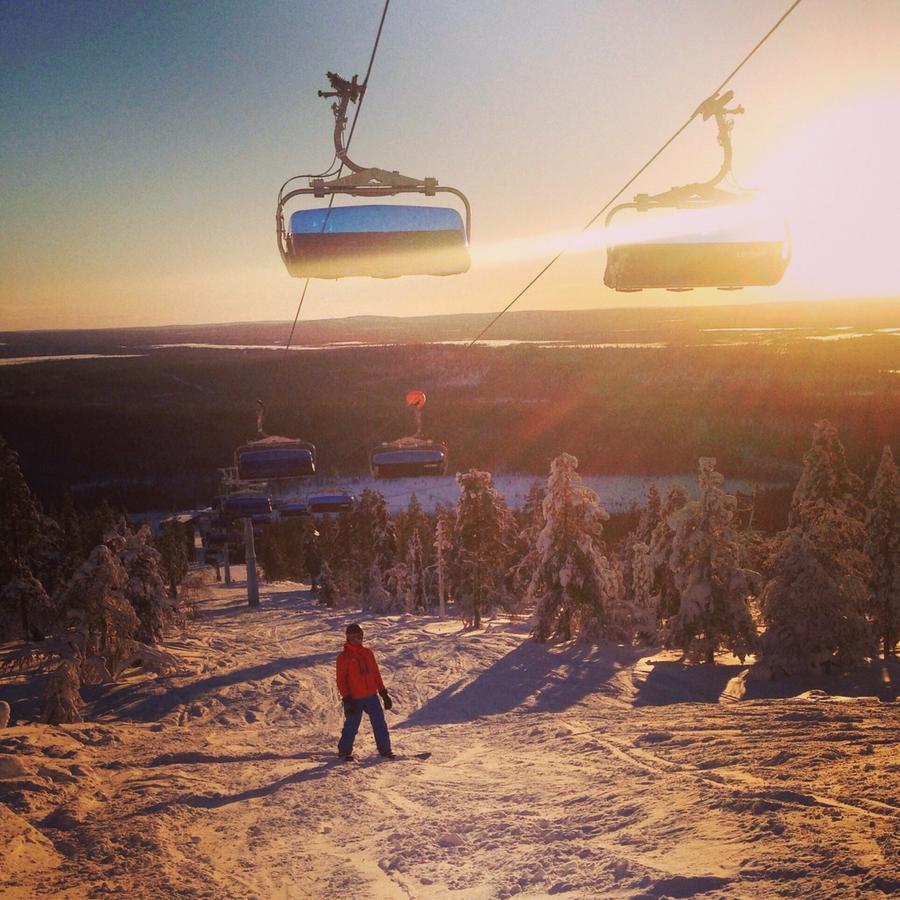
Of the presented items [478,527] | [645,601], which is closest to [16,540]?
[478,527]

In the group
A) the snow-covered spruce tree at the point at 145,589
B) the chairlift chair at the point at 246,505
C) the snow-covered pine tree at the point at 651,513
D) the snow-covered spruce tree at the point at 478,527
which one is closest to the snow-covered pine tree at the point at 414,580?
the snow-covered spruce tree at the point at 478,527

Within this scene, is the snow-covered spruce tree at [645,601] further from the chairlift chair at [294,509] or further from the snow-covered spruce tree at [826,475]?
the chairlift chair at [294,509]

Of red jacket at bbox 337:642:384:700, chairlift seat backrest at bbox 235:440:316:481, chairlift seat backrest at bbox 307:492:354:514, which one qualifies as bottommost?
red jacket at bbox 337:642:384:700

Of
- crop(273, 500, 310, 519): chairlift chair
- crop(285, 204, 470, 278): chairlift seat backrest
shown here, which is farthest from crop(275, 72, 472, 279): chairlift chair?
crop(273, 500, 310, 519): chairlift chair

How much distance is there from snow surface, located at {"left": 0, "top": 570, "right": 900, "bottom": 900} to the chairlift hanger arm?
17.9 feet

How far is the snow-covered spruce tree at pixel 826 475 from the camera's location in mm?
44188

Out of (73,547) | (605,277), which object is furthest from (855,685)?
(73,547)

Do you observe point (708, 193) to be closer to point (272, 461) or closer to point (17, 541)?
point (272, 461)

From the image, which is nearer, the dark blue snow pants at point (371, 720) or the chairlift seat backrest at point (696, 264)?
the chairlift seat backrest at point (696, 264)

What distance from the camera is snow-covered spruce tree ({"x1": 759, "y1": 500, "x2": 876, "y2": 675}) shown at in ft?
102

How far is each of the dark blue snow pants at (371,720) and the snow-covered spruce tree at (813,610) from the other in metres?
23.7

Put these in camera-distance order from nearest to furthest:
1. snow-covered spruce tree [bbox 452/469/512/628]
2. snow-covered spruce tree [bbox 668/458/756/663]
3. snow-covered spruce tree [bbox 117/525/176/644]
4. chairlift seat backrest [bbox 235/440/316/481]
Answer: chairlift seat backrest [bbox 235/440/316/481]
snow-covered spruce tree [bbox 668/458/756/663]
snow-covered spruce tree [bbox 117/525/176/644]
snow-covered spruce tree [bbox 452/469/512/628]

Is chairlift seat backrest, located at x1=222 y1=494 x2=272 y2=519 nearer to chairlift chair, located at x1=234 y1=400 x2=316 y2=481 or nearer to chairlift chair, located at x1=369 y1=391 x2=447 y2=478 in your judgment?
chairlift chair, located at x1=234 y1=400 x2=316 y2=481

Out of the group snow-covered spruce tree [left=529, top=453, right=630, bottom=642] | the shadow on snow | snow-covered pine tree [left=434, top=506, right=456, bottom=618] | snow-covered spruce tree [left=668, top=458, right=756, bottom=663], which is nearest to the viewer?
the shadow on snow
